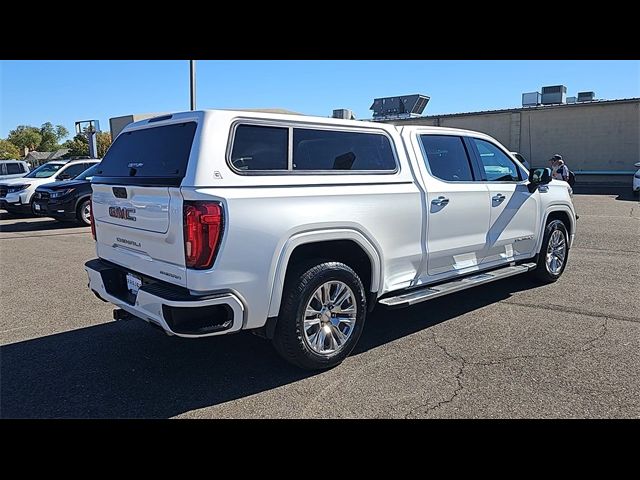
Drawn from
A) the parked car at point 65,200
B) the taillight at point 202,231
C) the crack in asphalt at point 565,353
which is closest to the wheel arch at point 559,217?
the crack in asphalt at point 565,353

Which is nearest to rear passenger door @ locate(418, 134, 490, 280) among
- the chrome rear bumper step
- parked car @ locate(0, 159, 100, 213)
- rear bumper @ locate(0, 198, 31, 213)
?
the chrome rear bumper step

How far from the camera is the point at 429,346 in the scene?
4.45 meters

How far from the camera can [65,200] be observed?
40.8 feet

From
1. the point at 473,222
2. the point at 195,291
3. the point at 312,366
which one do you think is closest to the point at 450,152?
the point at 473,222

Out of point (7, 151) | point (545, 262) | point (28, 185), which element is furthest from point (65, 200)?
point (7, 151)

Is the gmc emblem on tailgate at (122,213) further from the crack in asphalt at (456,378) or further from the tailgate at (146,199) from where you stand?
the crack in asphalt at (456,378)

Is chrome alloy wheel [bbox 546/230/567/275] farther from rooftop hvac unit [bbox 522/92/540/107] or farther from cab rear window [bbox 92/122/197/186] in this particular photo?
rooftop hvac unit [bbox 522/92/540/107]

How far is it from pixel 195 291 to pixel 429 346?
2.22 m

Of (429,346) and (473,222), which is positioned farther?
(473,222)

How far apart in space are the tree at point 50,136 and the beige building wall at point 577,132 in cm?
10178

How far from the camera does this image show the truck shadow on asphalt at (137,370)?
3.46 m

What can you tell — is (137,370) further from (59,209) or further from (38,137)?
(38,137)

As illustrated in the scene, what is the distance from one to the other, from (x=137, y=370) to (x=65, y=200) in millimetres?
9926
